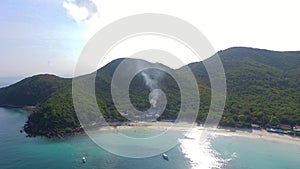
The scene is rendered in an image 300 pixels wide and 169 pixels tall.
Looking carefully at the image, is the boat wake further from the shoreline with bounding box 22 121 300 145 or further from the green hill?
the green hill

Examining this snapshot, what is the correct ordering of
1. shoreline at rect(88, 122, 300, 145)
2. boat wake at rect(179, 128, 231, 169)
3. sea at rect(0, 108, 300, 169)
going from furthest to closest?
shoreline at rect(88, 122, 300, 145) < boat wake at rect(179, 128, 231, 169) < sea at rect(0, 108, 300, 169)

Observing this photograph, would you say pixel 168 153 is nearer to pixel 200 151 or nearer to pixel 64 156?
pixel 200 151

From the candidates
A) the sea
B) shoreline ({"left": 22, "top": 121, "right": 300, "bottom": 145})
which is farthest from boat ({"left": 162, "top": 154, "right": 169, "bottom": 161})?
shoreline ({"left": 22, "top": 121, "right": 300, "bottom": 145})

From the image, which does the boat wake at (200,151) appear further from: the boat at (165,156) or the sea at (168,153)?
the boat at (165,156)

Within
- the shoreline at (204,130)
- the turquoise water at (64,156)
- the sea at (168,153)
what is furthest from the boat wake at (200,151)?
the shoreline at (204,130)

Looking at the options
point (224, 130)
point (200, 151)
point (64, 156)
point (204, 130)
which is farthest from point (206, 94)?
point (64, 156)

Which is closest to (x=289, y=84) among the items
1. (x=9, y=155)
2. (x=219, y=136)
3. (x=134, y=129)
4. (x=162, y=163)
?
(x=219, y=136)

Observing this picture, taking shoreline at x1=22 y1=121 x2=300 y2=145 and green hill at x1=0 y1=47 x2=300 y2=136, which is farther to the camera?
green hill at x1=0 y1=47 x2=300 y2=136
